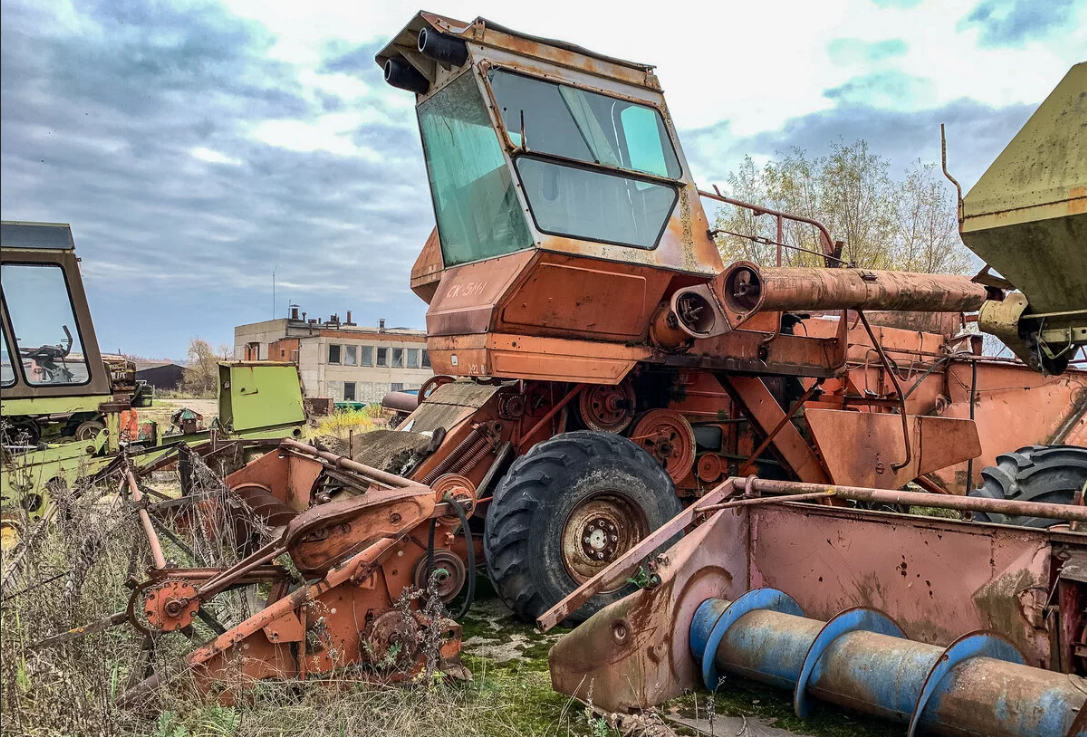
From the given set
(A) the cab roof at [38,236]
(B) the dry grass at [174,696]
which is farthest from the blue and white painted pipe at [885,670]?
(A) the cab roof at [38,236]

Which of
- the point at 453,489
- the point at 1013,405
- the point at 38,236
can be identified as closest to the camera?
the point at 453,489

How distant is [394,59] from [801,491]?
397 centimetres

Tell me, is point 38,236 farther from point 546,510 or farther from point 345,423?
point 345,423

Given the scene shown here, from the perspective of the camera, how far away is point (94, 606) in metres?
3.57

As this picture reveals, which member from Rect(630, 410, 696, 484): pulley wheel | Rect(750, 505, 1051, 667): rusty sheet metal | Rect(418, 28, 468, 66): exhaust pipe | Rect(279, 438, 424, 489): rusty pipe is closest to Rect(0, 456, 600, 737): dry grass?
Rect(279, 438, 424, 489): rusty pipe

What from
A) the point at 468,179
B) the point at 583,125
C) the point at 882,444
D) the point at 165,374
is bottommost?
the point at 882,444

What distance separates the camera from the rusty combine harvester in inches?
119

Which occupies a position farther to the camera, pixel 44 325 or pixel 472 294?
pixel 44 325

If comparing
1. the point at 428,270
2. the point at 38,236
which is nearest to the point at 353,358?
the point at 38,236

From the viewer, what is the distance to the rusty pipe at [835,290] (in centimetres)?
479

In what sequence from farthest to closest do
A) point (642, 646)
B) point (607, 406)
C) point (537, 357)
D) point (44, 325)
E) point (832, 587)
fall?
point (44, 325), point (607, 406), point (537, 357), point (832, 587), point (642, 646)

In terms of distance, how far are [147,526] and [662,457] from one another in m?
3.17

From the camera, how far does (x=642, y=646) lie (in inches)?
122

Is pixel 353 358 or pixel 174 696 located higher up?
pixel 353 358
